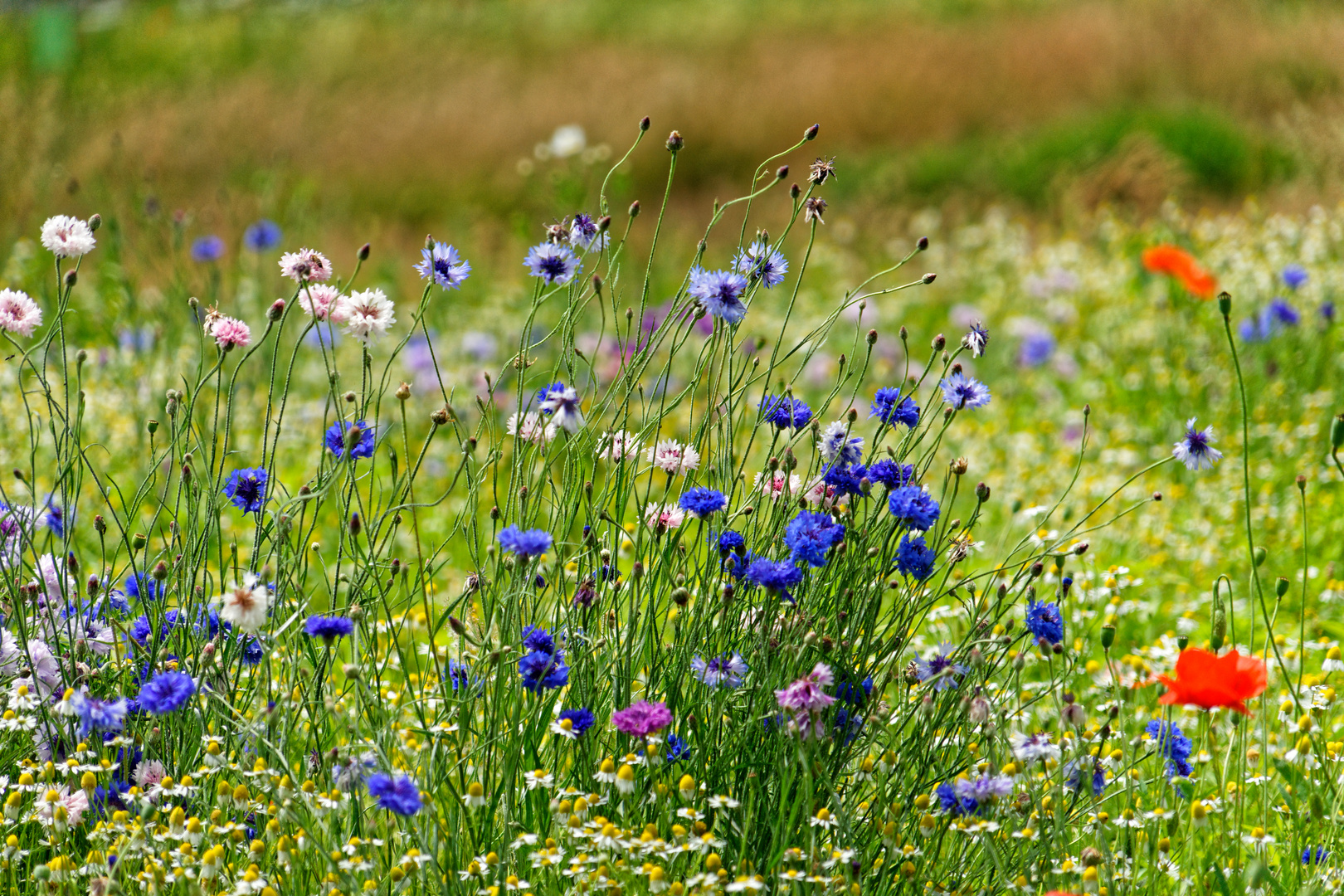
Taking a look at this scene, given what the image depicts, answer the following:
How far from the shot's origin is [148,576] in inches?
81.5

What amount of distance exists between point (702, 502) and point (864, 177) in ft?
25.4

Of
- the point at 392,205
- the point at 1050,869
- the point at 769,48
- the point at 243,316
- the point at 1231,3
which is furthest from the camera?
the point at 769,48

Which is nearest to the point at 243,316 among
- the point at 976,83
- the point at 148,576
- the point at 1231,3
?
the point at 148,576

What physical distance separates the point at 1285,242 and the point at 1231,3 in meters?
6.41

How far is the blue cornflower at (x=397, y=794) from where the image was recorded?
1446 millimetres

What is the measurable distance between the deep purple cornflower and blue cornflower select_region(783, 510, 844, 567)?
8.9 inches

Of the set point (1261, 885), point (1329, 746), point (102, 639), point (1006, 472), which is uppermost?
point (1006, 472)

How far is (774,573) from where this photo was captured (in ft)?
5.55

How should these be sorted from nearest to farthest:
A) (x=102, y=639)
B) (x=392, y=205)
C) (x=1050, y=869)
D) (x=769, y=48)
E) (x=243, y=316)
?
(x=1050, y=869)
(x=102, y=639)
(x=243, y=316)
(x=392, y=205)
(x=769, y=48)

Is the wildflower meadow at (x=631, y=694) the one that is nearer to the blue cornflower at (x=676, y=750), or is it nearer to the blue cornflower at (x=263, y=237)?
the blue cornflower at (x=676, y=750)

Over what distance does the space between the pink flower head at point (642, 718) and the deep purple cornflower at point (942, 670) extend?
0.36m

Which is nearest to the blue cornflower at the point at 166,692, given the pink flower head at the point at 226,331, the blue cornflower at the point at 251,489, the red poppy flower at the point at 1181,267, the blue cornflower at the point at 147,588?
the blue cornflower at the point at 147,588

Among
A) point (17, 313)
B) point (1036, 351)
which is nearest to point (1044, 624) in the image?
point (17, 313)

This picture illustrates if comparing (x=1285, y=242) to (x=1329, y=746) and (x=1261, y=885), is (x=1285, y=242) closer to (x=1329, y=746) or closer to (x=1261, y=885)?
(x=1329, y=746)
